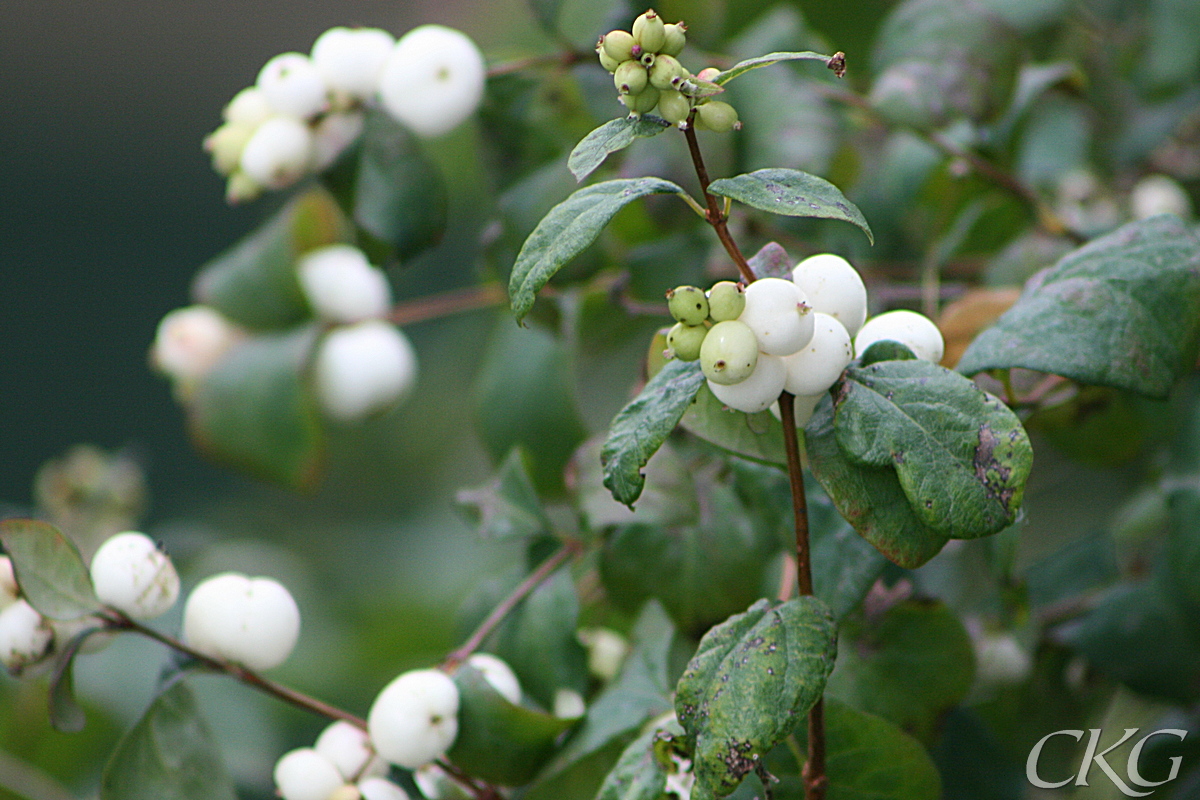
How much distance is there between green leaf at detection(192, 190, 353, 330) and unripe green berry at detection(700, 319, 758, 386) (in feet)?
1.15

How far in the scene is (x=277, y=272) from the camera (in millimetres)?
542

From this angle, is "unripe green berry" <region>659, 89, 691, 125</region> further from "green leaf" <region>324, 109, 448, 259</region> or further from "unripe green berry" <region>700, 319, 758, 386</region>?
"green leaf" <region>324, 109, 448, 259</region>

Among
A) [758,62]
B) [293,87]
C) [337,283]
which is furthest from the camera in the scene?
[337,283]

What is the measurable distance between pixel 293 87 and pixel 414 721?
0.88ft

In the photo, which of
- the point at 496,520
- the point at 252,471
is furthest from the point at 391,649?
Answer: the point at 496,520

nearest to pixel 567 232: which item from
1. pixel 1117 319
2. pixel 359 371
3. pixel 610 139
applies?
pixel 610 139

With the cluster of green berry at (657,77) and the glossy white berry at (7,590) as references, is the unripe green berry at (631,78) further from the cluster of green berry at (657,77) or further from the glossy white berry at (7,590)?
the glossy white berry at (7,590)

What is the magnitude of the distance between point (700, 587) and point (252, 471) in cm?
26

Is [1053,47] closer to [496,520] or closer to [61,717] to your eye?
[496,520]

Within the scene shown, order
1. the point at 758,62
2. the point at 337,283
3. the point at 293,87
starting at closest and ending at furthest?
the point at 758,62, the point at 293,87, the point at 337,283

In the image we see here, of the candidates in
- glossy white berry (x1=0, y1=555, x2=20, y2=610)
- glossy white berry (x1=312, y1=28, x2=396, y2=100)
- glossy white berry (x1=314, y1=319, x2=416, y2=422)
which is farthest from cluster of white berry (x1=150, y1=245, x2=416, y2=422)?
glossy white berry (x1=0, y1=555, x2=20, y2=610)

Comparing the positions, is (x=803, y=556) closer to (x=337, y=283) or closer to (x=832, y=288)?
(x=832, y=288)

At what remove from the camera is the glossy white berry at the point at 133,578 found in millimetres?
334

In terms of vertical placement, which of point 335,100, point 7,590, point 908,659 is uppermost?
point 335,100
